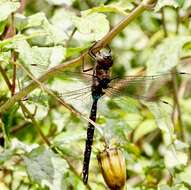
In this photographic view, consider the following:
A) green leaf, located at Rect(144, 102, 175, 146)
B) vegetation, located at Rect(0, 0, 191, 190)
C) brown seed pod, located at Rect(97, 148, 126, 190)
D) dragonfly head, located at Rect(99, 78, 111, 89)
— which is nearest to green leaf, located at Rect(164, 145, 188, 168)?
vegetation, located at Rect(0, 0, 191, 190)

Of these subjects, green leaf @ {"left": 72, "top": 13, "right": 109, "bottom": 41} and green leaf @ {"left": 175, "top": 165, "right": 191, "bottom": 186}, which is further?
green leaf @ {"left": 175, "top": 165, "right": 191, "bottom": 186}

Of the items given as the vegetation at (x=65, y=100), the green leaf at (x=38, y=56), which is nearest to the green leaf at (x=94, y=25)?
the vegetation at (x=65, y=100)

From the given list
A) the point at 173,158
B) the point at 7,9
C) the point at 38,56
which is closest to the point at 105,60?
the point at 38,56

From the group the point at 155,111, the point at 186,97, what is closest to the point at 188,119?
the point at 186,97

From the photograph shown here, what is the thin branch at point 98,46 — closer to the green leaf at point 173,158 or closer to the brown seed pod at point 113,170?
the brown seed pod at point 113,170

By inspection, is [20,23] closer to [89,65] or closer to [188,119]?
[89,65]

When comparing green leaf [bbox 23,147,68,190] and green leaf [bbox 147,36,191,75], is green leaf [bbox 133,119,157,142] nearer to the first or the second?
green leaf [bbox 147,36,191,75]
